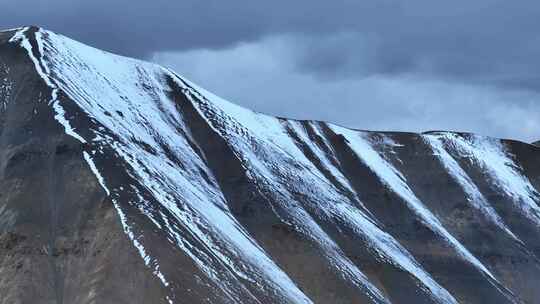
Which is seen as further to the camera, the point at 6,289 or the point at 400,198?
the point at 400,198

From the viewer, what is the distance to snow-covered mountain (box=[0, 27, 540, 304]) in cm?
6800

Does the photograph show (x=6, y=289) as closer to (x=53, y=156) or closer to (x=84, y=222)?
(x=84, y=222)

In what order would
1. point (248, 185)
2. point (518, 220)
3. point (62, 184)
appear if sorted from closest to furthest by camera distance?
point (62, 184), point (248, 185), point (518, 220)

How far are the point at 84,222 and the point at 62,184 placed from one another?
5143mm

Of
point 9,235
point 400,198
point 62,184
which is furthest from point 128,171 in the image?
point 400,198

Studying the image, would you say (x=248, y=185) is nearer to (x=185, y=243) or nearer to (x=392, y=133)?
(x=185, y=243)

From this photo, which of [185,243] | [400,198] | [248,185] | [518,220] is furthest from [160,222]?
[518,220]

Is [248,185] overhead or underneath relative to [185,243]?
overhead

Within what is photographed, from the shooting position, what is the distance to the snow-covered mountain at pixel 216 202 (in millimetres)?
68000

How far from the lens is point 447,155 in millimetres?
131375

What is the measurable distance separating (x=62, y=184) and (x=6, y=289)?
440 inches

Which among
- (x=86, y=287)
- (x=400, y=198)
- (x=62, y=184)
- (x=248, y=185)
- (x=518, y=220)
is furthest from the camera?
(x=518, y=220)

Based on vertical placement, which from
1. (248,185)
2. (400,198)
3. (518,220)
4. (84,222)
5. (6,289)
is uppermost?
(518,220)

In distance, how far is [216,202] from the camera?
3430 inches
